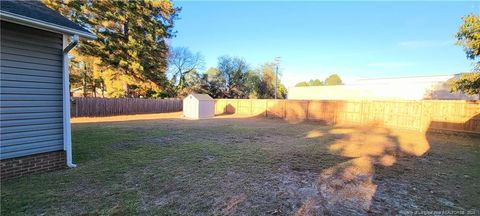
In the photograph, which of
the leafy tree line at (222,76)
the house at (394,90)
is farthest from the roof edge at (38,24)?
the leafy tree line at (222,76)

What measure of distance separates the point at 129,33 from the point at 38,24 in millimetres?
17836

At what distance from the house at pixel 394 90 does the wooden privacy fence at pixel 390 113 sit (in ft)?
30.9

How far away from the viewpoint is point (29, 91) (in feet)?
12.5

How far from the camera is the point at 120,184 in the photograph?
365 centimetres

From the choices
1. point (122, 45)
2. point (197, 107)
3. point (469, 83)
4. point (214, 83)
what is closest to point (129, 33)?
point (122, 45)

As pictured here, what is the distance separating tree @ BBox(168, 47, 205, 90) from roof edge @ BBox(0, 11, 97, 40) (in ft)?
99.1

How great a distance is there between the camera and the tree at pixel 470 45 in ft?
29.5

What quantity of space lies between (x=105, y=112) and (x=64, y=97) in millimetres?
14451

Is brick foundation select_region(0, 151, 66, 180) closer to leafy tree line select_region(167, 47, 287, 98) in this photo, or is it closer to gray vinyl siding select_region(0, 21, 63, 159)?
gray vinyl siding select_region(0, 21, 63, 159)

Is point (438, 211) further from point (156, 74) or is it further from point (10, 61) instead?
point (156, 74)

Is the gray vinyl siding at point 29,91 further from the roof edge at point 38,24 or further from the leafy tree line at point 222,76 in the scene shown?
the leafy tree line at point 222,76

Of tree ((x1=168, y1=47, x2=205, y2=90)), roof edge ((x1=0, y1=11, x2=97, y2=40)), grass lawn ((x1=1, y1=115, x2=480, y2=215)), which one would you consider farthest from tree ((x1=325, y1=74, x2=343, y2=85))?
→ roof edge ((x1=0, y1=11, x2=97, y2=40))

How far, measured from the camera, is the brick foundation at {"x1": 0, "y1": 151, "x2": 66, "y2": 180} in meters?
3.66

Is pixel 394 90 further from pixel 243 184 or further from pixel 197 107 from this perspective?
pixel 243 184
